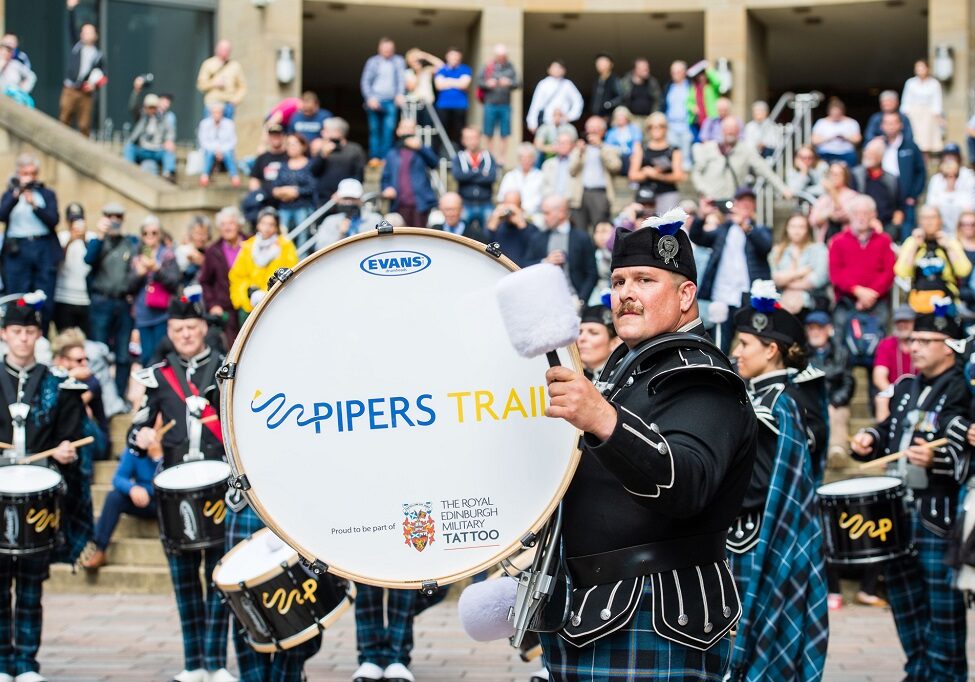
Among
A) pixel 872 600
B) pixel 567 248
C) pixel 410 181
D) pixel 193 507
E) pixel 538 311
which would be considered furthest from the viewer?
pixel 410 181

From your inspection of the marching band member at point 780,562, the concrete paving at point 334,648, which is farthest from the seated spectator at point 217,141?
the marching band member at point 780,562

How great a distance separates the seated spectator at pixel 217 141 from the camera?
60.7 ft

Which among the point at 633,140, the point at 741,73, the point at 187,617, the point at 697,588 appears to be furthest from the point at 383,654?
the point at 741,73

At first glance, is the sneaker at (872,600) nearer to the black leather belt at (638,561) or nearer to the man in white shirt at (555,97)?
the black leather belt at (638,561)

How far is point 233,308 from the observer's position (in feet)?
43.7

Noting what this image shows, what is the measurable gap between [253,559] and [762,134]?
523 inches

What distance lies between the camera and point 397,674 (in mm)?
7812

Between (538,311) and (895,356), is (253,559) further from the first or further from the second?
(895,356)

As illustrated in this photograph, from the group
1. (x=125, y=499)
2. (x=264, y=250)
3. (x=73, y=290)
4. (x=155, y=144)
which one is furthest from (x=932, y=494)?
(x=155, y=144)

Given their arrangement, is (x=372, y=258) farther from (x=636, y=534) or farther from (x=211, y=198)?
(x=211, y=198)

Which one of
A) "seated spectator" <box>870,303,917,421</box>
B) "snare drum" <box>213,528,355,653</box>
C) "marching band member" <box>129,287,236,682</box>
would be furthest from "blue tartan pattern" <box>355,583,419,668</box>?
"seated spectator" <box>870,303,917,421</box>

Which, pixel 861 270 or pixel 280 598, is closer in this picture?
pixel 280 598

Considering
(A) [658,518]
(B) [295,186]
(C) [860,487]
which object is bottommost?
(C) [860,487]

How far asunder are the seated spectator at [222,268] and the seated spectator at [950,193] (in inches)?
252
